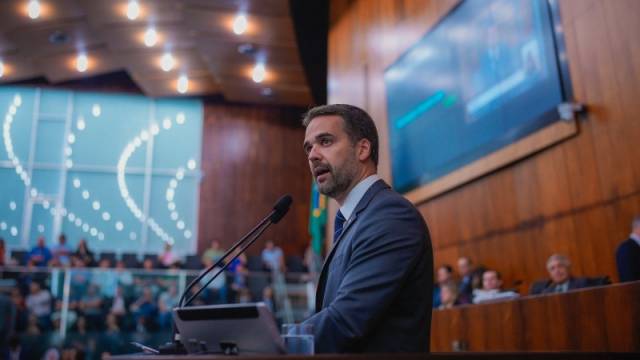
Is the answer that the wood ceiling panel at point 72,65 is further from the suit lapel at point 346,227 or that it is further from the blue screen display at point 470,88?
the suit lapel at point 346,227

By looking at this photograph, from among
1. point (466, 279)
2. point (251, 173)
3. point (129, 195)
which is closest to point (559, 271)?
point (466, 279)

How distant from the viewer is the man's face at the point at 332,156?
1.75 metres

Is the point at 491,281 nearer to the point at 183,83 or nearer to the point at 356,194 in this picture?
the point at 356,194

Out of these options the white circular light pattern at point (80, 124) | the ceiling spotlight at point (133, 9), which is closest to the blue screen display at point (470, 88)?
the ceiling spotlight at point (133, 9)

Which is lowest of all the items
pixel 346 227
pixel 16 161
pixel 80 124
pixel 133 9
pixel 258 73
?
pixel 346 227

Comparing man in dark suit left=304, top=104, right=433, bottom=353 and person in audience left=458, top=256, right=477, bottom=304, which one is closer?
man in dark suit left=304, top=104, right=433, bottom=353

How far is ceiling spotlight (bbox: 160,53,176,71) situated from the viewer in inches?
458

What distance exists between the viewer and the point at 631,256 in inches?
136

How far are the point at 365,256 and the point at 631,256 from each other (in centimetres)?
262

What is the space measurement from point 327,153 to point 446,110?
399 centimetres

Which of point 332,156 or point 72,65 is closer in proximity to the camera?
point 332,156

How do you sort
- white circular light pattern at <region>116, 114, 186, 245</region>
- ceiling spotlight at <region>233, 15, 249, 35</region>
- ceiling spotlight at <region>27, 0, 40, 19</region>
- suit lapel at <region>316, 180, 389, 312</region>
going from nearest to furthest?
suit lapel at <region>316, 180, 389, 312</region> → ceiling spotlight at <region>27, 0, 40, 19</region> → ceiling spotlight at <region>233, 15, 249, 35</region> → white circular light pattern at <region>116, 114, 186, 245</region>

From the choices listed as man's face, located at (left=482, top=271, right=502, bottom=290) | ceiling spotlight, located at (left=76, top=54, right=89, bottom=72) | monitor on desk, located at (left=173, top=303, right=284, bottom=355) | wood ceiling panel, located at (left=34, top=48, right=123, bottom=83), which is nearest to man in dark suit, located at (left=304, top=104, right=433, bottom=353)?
monitor on desk, located at (left=173, top=303, right=284, bottom=355)

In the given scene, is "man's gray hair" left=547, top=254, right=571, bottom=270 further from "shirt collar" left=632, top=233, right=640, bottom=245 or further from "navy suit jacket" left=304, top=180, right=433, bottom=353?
"navy suit jacket" left=304, top=180, right=433, bottom=353
